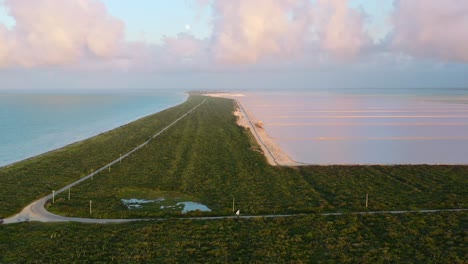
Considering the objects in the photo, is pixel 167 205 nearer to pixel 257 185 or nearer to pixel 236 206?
pixel 236 206

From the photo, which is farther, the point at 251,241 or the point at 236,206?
the point at 236,206

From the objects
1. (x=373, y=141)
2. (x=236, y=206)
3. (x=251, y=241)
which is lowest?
(x=251, y=241)

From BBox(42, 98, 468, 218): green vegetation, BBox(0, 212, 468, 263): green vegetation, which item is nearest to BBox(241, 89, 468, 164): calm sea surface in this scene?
BBox(42, 98, 468, 218): green vegetation

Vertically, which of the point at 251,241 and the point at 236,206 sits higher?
the point at 236,206

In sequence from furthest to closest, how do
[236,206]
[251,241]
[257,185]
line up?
[257,185]
[236,206]
[251,241]

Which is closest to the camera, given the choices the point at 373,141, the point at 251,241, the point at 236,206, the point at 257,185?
the point at 251,241

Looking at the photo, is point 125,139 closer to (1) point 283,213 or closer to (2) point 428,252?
(1) point 283,213

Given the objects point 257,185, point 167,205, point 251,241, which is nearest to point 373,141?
point 257,185

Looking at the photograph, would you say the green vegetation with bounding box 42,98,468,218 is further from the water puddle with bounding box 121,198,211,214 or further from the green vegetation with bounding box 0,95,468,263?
the water puddle with bounding box 121,198,211,214
